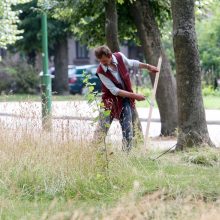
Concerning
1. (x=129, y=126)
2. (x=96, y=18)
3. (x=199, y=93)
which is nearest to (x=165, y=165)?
(x=129, y=126)

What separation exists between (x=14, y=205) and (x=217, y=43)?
111 feet

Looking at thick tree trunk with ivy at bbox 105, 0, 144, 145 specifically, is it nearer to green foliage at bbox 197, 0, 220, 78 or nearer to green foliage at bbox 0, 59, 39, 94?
green foliage at bbox 197, 0, 220, 78

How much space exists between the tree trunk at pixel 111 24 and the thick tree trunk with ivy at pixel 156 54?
91cm

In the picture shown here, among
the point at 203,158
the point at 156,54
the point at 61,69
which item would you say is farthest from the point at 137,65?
the point at 61,69

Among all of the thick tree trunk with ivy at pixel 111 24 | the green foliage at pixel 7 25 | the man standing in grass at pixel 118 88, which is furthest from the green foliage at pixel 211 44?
the man standing in grass at pixel 118 88

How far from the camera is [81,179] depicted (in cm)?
756

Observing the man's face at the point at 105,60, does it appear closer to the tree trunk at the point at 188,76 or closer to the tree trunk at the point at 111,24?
the tree trunk at the point at 188,76

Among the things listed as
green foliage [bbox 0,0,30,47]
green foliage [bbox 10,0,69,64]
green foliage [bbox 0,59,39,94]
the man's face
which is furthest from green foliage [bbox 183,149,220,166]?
green foliage [bbox 0,59,39,94]

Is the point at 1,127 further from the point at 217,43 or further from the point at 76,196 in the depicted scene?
the point at 217,43

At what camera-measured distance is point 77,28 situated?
15859 mm

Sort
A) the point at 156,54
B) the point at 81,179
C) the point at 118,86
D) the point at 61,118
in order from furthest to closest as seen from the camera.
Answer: the point at 156,54 → the point at 118,86 → the point at 61,118 → the point at 81,179

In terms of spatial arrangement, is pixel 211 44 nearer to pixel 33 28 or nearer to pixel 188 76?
pixel 33 28

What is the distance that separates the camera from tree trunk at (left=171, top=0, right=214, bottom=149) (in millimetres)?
10656

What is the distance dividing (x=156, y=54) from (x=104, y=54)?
207 inches
